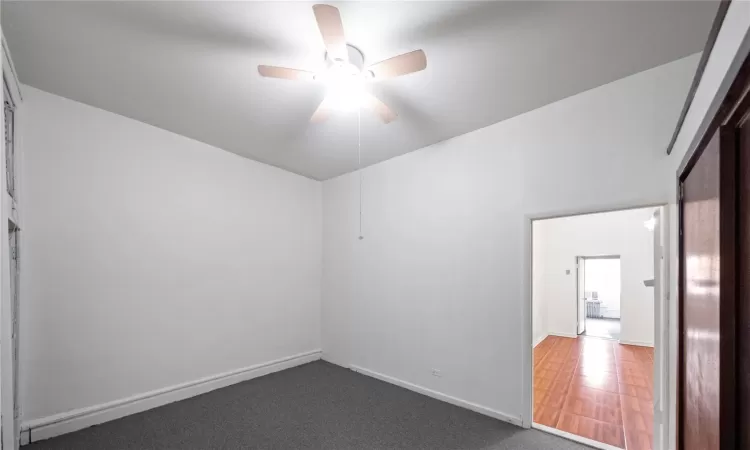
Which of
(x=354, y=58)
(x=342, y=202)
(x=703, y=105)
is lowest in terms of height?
(x=342, y=202)

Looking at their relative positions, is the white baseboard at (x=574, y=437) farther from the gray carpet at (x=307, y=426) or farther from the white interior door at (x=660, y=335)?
the white interior door at (x=660, y=335)

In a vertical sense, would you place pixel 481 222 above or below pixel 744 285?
above

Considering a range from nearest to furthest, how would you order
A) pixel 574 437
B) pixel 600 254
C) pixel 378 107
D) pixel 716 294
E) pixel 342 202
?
pixel 716 294 < pixel 378 107 < pixel 574 437 < pixel 342 202 < pixel 600 254

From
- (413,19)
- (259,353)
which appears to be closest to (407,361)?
(259,353)

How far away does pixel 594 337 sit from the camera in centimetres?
700

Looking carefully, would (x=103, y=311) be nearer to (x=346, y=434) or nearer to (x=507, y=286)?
(x=346, y=434)

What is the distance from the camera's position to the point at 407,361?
3807 mm

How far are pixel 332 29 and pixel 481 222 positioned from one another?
224 centimetres

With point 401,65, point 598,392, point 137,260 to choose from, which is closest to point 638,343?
point 598,392

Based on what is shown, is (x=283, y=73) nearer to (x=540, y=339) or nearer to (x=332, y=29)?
(x=332, y=29)

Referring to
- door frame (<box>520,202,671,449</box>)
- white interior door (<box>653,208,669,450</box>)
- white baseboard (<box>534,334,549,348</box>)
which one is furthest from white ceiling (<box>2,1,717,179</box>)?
white baseboard (<box>534,334,549,348</box>)

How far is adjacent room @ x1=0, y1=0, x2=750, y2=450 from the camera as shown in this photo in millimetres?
2000

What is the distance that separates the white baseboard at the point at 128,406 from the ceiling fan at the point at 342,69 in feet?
10.0

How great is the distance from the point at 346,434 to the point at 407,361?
1176mm
